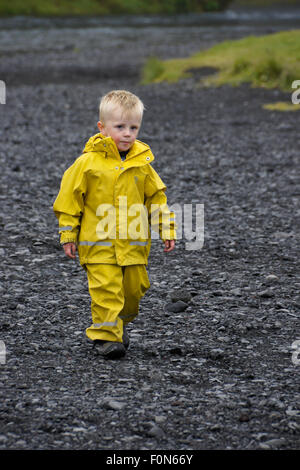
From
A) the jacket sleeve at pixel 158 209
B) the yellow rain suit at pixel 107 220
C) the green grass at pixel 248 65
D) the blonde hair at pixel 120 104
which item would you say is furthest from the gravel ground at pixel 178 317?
the green grass at pixel 248 65

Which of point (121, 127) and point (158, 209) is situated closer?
point (121, 127)

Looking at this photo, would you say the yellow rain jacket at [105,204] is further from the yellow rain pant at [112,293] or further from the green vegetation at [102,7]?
the green vegetation at [102,7]

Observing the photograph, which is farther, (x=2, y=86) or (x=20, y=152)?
(x=2, y=86)

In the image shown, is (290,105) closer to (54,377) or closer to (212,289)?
(212,289)

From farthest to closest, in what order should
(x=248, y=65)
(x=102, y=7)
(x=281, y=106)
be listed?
(x=102, y=7) < (x=248, y=65) < (x=281, y=106)

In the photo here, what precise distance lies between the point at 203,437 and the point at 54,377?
1360mm

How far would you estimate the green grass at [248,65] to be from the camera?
2242cm

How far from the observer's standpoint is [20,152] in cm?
1516

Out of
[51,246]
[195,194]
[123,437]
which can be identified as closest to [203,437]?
[123,437]

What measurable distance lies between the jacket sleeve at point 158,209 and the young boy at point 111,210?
0.08 feet

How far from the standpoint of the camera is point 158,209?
229 inches

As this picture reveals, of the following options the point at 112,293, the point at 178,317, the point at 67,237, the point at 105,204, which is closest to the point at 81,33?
the point at 178,317

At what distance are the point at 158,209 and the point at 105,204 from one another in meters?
0.44

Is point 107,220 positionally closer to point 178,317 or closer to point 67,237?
point 67,237
